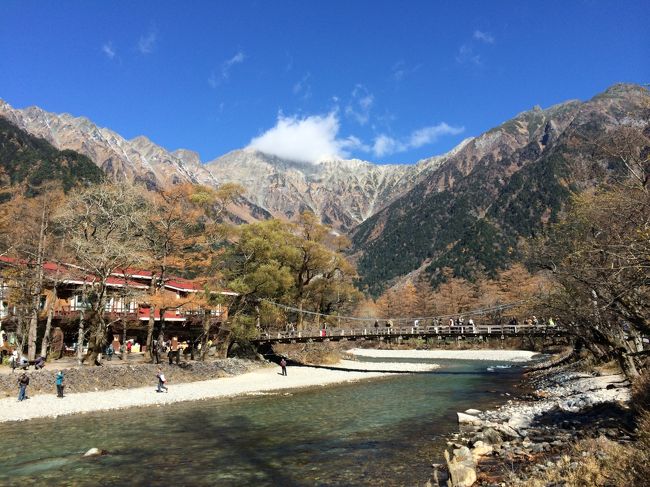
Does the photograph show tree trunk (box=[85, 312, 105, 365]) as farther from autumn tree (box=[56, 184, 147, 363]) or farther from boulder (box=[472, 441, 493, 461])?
boulder (box=[472, 441, 493, 461])

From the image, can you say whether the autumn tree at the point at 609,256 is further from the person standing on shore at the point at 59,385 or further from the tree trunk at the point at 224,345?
the tree trunk at the point at 224,345

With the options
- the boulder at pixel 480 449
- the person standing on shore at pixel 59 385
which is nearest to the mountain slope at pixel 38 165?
the person standing on shore at pixel 59 385

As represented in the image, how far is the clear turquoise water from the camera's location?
11.7m

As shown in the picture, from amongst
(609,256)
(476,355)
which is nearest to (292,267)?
(609,256)

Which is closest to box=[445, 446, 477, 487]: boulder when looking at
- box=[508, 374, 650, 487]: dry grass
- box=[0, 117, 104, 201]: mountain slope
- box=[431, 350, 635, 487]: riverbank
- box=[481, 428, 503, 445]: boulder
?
box=[431, 350, 635, 487]: riverbank

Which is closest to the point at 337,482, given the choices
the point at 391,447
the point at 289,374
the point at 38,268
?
the point at 391,447

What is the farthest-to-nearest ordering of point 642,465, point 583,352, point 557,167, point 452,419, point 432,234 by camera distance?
point 432,234
point 557,167
point 583,352
point 452,419
point 642,465

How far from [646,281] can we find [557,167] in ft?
514

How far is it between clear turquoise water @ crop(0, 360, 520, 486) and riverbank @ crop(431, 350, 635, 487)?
1.22 metres

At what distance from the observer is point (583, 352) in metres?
36.6

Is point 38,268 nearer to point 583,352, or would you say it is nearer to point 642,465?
point 642,465

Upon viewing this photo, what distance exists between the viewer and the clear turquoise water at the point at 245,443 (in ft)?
38.5

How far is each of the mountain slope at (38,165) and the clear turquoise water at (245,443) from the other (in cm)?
6797

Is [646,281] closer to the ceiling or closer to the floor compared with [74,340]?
closer to the ceiling
